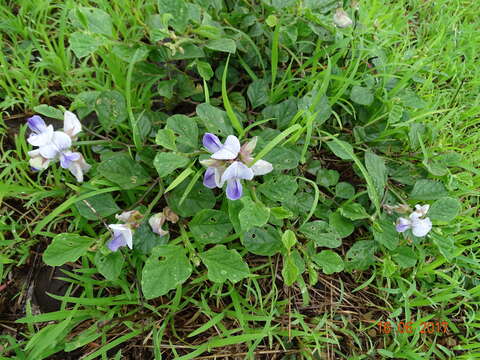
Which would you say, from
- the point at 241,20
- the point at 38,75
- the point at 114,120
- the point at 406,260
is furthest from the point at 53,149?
the point at 406,260

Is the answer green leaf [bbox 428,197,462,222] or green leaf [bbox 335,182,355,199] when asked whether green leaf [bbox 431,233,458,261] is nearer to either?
green leaf [bbox 428,197,462,222]

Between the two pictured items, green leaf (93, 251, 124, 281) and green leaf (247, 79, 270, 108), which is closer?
green leaf (93, 251, 124, 281)

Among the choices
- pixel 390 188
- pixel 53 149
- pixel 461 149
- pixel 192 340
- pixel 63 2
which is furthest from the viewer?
pixel 63 2

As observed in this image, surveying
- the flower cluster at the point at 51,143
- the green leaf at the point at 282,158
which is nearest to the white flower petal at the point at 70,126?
the flower cluster at the point at 51,143

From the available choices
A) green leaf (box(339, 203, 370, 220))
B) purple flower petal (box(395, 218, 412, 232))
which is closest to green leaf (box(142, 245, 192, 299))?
green leaf (box(339, 203, 370, 220))

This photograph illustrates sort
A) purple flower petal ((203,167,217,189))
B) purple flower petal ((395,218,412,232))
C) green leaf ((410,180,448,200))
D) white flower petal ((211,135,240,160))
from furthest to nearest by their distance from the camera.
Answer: green leaf ((410,180,448,200))
purple flower petal ((395,218,412,232))
purple flower petal ((203,167,217,189))
white flower petal ((211,135,240,160))

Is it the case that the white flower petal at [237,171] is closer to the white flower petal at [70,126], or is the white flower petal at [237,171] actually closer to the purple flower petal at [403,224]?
the white flower petal at [70,126]

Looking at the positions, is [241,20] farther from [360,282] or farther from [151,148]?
[360,282]
